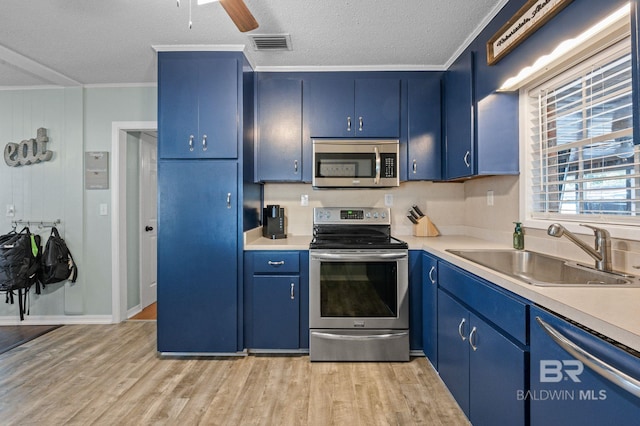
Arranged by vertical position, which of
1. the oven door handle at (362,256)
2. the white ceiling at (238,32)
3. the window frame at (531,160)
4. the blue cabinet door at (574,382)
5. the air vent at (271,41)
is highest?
the white ceiling at (238,32)

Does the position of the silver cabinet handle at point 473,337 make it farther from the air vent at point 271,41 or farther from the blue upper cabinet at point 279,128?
the air vent at point 271,41

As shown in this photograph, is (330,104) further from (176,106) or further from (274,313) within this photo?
(274,313)

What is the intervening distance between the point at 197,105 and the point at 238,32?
0.61 metres

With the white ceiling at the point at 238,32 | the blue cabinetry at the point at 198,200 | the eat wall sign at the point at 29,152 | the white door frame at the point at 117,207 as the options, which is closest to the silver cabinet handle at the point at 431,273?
the blue cabinetry at the point at 198,200

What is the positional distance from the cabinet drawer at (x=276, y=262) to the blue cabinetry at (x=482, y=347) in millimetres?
1068

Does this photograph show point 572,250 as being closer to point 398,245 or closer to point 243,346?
point 398,245

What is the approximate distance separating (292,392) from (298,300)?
0.66 metres

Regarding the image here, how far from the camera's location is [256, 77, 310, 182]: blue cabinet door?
2896 mm

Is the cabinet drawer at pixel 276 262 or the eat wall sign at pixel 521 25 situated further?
the cabinet drawer at pixel 276 262

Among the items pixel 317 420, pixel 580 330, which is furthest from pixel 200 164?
pixel 580 330

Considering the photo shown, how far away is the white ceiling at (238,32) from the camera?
6.79 feet

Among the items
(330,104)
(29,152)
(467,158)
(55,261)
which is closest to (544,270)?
(467,158)

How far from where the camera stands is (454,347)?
1.92 m

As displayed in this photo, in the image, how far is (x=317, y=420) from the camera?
186cm
